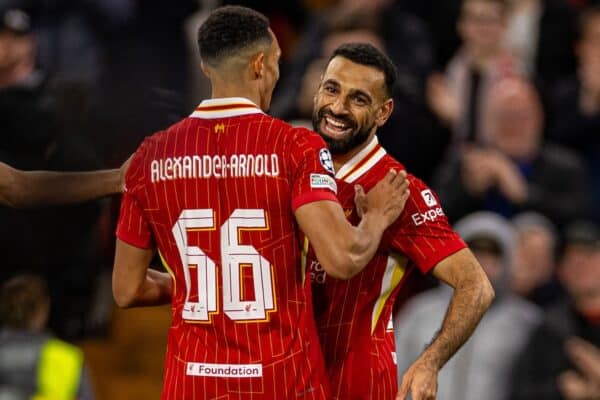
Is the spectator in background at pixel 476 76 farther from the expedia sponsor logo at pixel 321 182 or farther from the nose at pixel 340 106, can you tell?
the expedia sponsor logo at pixel 321 182

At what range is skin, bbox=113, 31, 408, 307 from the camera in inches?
185

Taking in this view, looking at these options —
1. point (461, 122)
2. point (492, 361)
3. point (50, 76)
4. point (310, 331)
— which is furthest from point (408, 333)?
point (310, 331)

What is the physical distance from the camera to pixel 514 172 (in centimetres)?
935

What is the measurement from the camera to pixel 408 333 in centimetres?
840

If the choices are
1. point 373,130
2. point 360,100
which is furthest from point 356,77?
point 373,130

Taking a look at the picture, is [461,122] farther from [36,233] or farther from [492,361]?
[36,233]

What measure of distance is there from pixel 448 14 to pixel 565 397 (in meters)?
3.18

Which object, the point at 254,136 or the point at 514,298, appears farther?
the point at 514,298

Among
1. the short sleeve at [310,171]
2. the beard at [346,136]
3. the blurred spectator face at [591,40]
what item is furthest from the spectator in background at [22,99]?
the blurred spectator face at [591,40]

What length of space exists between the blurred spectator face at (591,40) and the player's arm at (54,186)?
5050 mm

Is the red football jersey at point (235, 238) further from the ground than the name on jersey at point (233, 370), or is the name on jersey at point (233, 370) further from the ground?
the red football jersey at point (235, 238)

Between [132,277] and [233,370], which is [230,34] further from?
[233,370]

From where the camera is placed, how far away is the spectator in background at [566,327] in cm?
834

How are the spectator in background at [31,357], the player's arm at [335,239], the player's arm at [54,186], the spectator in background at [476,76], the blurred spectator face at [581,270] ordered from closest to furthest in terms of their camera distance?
the player's arm at [335,239], the player's arm at [54,186], the spectator in background at [31,357], the blurred spectator face at [581,270], the spectator in background at [476,76]
